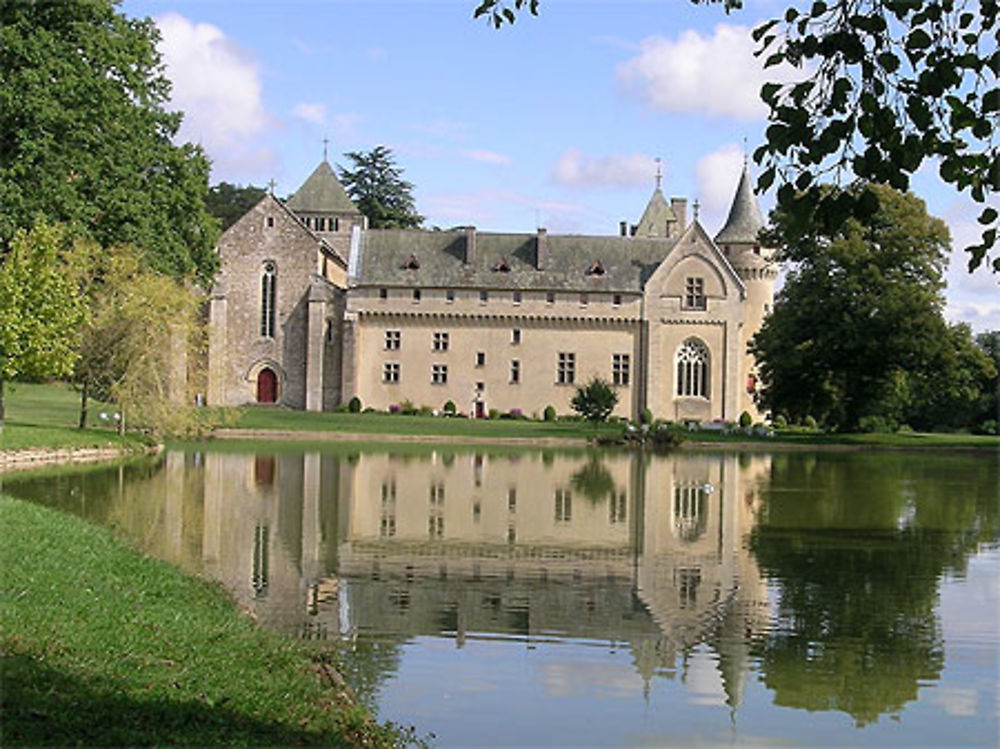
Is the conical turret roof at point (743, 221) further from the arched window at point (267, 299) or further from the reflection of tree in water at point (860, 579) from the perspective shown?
the reflection of tree in water at point (860, 579)

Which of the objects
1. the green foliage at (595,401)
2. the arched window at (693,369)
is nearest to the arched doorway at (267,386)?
the green foliage at (595,401)

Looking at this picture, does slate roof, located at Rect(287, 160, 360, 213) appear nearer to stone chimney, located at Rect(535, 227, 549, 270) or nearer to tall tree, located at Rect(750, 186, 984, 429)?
stone chimney, located at Rect(535, 227, 549, 270)

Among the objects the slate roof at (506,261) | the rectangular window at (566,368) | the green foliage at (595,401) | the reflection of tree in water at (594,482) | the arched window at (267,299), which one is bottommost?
the reflection of tree in water at (594,482)

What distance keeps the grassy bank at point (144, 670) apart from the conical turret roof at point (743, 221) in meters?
61.9

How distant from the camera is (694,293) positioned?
219ft

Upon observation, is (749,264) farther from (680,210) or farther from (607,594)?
(607,594)

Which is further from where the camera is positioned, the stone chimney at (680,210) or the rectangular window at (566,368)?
the stone chimney at (680,210)

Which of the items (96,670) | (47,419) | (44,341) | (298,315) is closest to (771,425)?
(298,315)

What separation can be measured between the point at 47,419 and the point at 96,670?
113ft

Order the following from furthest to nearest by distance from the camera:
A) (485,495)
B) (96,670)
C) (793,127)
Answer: (485,495) < (96,670) < (793,127)

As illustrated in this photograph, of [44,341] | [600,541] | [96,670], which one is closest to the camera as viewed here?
[96,670]

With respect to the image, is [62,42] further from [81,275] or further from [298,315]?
[298,315]

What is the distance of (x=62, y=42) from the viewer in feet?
94.0

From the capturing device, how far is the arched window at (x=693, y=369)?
6688 centimetres
